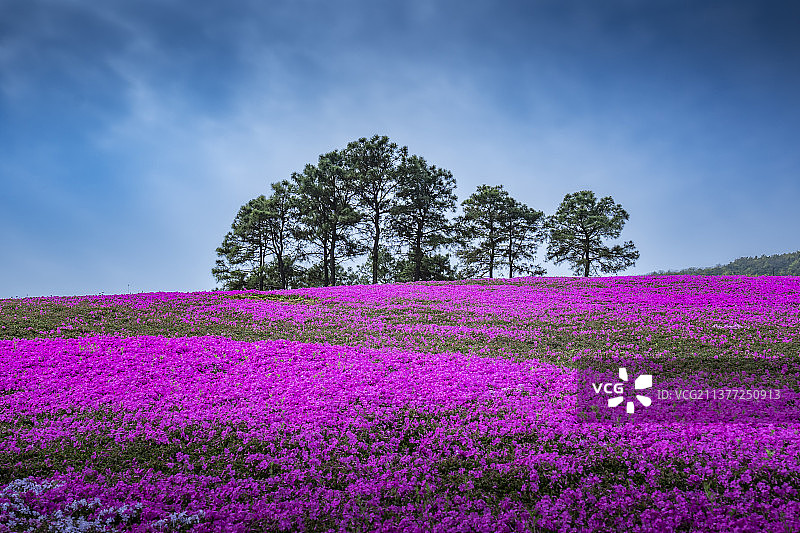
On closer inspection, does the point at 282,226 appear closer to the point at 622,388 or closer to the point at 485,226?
the point at 485,226

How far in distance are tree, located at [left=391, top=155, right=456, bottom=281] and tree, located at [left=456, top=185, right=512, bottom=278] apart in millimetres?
4514

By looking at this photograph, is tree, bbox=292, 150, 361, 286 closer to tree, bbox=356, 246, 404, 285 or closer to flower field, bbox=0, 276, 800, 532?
tree, bbox=356, 246, 404, 285

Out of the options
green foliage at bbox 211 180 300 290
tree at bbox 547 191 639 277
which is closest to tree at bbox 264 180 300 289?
green foliage at bbox 211 180 300 290

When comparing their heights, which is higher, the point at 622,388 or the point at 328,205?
the point at 328,205

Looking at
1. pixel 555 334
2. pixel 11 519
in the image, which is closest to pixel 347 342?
pixel 555 334

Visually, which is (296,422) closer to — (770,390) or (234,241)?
(770,390)

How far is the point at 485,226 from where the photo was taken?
142 ft

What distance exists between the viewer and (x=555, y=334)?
13.1 metres

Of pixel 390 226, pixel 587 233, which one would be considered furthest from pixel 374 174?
pixel 587 233

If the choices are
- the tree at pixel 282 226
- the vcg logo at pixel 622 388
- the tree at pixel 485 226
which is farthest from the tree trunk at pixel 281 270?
the vcg logo at pixel 622 388

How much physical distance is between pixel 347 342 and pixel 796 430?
9439mm

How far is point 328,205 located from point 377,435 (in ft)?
104

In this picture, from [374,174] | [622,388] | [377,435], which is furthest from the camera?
[374,174]

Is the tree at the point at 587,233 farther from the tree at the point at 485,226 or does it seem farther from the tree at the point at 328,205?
the tree at the point at 328,205
